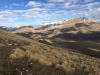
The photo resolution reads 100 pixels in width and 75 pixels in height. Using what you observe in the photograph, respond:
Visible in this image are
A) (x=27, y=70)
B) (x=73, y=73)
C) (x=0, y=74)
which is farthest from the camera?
(x=73, y=73)

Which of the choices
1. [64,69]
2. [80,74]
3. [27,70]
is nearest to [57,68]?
[64,69]

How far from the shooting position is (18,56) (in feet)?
54.5

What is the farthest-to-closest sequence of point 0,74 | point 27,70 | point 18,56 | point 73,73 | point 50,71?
point 18,56 → point 73,73 → point 50,71 → point 27,70 → point 0,74

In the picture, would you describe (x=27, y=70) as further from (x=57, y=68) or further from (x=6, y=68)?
(x=57, y=68)

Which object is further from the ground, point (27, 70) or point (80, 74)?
point (27, 70)

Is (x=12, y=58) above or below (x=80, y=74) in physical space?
above

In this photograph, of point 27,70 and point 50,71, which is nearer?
point 27,70

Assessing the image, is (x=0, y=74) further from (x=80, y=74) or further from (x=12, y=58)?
(x=80, y=74)

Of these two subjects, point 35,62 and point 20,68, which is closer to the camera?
point 20,68

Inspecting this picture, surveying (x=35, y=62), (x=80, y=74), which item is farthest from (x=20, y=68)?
(x=80, y=74)

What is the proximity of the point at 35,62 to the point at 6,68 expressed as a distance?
3.76 meters

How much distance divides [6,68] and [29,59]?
399 centimetres

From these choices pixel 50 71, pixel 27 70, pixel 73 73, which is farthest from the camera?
pixel 73 73

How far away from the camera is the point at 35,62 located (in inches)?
604
